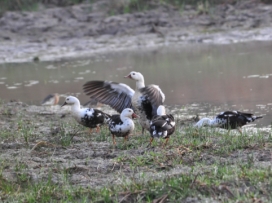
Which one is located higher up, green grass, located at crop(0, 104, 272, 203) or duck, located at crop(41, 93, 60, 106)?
green grass, located at crop(0, 104, 272, 203)

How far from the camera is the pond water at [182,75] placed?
13.1m

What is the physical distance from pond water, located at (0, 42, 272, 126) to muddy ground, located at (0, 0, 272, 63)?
1.16m

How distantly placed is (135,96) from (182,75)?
6375mm

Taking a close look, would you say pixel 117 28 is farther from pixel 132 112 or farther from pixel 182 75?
pixel 132 112

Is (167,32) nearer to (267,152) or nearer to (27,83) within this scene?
(27,83)

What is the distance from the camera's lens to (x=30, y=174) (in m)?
6.90

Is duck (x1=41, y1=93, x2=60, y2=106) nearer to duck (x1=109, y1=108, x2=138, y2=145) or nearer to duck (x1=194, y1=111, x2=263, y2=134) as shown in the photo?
duck (x1=194, y1=111, x2=263, y2=134)

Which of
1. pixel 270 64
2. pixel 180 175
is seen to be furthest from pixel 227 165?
pixel 270 64

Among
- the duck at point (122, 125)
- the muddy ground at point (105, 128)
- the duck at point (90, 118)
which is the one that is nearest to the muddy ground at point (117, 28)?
the muddy ground at point (105, 128)

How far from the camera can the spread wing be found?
10.5 meters

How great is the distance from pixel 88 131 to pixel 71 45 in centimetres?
1298

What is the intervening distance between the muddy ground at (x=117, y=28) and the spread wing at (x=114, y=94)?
1056 centimetres

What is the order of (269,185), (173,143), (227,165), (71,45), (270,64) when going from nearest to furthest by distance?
(269,185) < (227,165) < (173,143) < (270,64) < (71,45)

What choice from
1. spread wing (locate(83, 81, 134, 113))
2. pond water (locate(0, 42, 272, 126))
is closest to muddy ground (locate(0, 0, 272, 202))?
spread wing (locate(83, 81, 134, 113))
